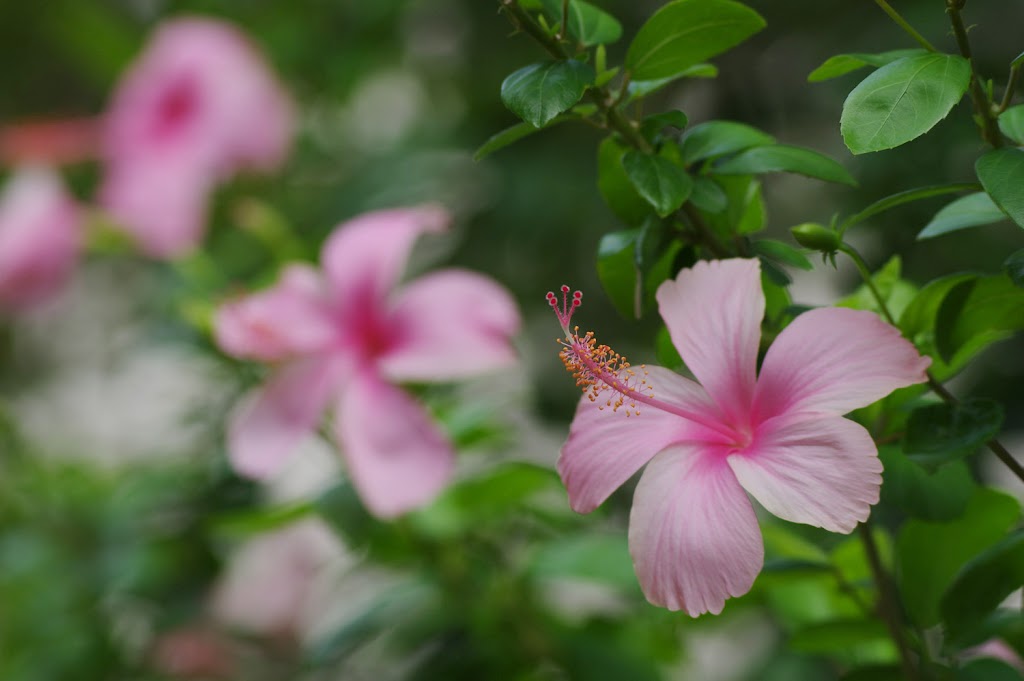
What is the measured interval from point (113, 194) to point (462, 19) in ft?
1.35

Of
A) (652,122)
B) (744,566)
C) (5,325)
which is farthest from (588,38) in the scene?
(5,325)

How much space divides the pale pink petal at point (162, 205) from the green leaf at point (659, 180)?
560 mm

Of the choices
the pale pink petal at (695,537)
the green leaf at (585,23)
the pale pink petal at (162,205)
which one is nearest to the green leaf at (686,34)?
the green leaf at (585,23)

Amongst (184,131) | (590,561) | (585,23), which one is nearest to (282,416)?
(590,561)

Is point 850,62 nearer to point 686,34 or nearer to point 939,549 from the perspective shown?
point 686,34

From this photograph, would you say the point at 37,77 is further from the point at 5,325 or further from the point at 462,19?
the point at 462,19

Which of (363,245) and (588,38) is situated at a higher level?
(588,38)

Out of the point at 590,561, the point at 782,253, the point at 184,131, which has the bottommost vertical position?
the point at 590,561

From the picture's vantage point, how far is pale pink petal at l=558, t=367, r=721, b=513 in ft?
0.98

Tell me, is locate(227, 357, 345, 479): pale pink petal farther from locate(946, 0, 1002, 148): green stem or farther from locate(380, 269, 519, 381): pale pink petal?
locate(946, 0, 1002, 148): green stem

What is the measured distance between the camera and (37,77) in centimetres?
147

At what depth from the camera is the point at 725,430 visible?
305 mm

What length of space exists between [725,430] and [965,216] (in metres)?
0.11

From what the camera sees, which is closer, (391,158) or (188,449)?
(188,449)
